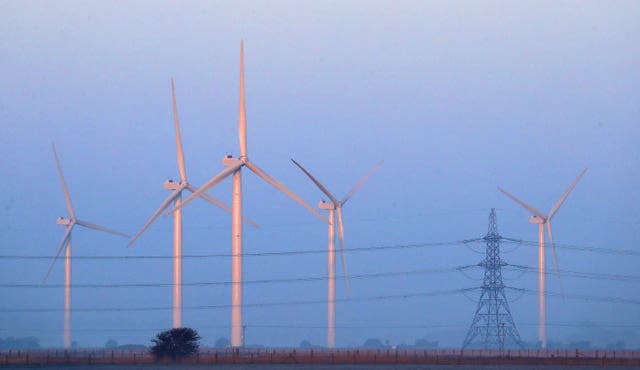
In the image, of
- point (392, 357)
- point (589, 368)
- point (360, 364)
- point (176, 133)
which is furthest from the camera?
point (176, 133)

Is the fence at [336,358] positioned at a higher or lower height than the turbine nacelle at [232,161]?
lower

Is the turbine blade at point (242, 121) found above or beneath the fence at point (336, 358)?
above

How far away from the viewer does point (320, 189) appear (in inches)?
5458

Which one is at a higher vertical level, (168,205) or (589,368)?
(168,205)

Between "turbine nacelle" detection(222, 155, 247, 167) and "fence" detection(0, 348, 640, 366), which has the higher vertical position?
"turbine nacelle" detection(222, 155, 247, 167)

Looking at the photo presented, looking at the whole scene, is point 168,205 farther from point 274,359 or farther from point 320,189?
point 274,359

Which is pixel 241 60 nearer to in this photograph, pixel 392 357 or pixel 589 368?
pixel 392 357

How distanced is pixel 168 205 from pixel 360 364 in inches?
1288

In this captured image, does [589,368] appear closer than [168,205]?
Yes

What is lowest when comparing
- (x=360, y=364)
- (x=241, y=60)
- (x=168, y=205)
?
(x=360, y=364)

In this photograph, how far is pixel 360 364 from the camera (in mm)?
111250

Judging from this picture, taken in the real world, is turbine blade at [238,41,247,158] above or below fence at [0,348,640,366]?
above

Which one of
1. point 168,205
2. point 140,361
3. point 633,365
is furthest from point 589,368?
point 168,205

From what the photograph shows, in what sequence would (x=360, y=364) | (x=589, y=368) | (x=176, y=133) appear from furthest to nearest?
(x=176, y=133)
(x=360, y=364)
(x=589, y=368)
